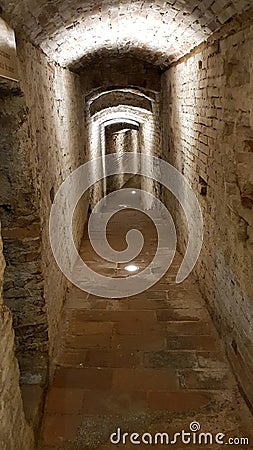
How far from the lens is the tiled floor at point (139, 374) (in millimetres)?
3314

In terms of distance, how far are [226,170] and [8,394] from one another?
261cm

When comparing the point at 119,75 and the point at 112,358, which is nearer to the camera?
the point at 112,358

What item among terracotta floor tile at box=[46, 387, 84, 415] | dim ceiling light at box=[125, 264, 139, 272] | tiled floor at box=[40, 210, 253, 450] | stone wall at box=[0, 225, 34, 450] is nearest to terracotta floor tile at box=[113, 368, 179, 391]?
tiled floor at box=[40, 210, 253, 450]

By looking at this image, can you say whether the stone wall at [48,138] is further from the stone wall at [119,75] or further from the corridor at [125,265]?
the stone wall at [119,75]

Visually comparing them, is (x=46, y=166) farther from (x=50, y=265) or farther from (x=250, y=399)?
(x=250, y=399)

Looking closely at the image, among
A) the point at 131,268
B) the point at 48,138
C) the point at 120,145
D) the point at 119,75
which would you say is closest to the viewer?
the point at 48,138

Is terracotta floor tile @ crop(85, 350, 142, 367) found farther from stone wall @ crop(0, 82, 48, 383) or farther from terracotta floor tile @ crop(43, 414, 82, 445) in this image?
terracotta floor tile @ crop(43, 414, 82, 445)

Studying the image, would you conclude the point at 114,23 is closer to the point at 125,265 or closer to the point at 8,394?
the point at 125,265

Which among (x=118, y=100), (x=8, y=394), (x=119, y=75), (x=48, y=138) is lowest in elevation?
(x=8, y=394)

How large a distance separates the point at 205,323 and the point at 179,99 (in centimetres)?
335

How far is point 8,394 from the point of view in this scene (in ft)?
8.00

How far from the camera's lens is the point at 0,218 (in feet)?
11.0

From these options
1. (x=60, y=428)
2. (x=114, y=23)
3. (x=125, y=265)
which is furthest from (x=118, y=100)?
(x=60, y=428)

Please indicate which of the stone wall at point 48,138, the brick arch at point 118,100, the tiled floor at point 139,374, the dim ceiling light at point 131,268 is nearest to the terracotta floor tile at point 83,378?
the tiled floor at point 139,374
